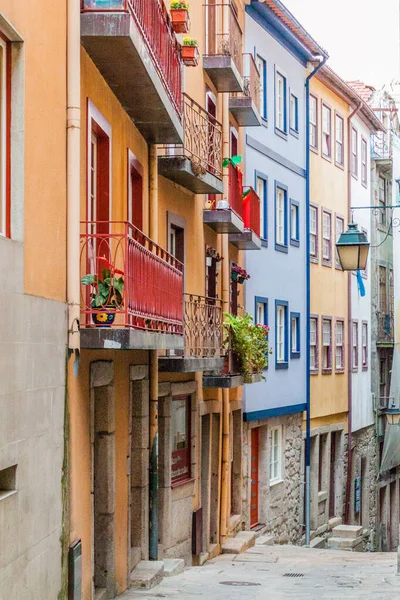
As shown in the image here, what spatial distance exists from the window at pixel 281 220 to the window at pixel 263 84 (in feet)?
7.10

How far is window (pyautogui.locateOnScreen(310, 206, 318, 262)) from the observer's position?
31922 mm

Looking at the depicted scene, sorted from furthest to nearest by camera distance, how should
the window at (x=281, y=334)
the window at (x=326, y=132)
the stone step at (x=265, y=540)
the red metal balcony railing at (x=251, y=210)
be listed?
the window at (x=326, y=132) < the window at (x=281, y=334) < the stone step at (x=265, y=540) < the red metal balcony railing at (x=251, y=210)

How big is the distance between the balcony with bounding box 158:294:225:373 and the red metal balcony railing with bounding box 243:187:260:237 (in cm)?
505

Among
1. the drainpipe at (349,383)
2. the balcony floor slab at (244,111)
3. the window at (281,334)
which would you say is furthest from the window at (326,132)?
the balcony floor slab at (244,111)

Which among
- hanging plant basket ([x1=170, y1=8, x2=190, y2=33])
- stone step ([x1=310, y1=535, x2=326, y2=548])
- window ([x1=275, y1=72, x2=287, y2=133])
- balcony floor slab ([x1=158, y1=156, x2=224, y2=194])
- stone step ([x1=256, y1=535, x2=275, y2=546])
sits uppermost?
window ([x1=275, y1=72, x2=287, y2=133])

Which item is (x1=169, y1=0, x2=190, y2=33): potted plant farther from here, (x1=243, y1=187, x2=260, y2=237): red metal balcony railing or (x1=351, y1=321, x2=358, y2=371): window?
(x1=351, y1=321, x2=358, y2=371): window

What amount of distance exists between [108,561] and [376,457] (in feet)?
90.2

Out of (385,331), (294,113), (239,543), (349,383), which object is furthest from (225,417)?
(385,331)

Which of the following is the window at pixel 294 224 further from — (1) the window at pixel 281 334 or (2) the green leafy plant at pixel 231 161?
(2) the green leafy plant at pixel 231 161

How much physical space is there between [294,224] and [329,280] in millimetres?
3746

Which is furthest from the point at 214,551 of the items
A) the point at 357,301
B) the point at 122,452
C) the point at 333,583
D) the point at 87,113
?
the point at 357,301

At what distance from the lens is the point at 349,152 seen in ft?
117

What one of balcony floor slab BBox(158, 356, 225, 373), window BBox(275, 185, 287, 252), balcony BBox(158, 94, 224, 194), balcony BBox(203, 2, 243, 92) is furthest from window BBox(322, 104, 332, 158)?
balcony floor slab BBox(158, 356, 225, 373)

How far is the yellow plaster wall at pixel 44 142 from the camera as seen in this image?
8.88 m
